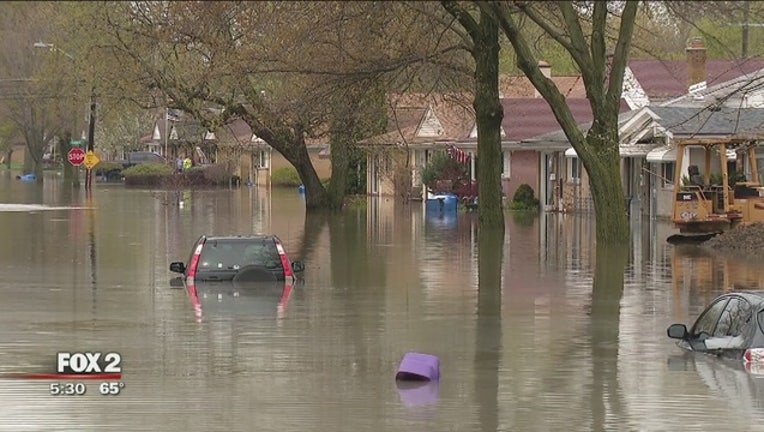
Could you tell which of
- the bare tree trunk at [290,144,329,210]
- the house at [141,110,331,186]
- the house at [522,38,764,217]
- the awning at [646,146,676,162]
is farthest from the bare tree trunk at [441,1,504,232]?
the house at [141,110,331,186]

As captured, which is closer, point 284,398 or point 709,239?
point 284,398

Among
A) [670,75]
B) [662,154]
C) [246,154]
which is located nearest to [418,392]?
[662,154]

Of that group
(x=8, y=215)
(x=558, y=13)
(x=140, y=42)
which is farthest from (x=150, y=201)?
(x=558, y=13)

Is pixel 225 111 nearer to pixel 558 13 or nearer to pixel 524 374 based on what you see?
pixel 558 13

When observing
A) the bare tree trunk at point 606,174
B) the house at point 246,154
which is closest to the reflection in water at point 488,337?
the bare tree trunk at point 606,174

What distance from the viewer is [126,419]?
14.2m

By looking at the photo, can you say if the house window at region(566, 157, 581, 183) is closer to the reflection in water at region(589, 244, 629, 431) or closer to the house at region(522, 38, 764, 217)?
the house at region(522, 38, 764, 217)

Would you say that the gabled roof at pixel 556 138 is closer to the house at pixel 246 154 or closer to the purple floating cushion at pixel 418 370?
the house at pixel 246 154

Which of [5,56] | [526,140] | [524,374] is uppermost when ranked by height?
[5,56]

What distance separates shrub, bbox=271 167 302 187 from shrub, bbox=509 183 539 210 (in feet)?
122

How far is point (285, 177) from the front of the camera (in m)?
100

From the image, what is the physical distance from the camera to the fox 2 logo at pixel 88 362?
57.4 feet

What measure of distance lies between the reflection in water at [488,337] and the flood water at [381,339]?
0.12ft

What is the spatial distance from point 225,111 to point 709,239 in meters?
20.9
